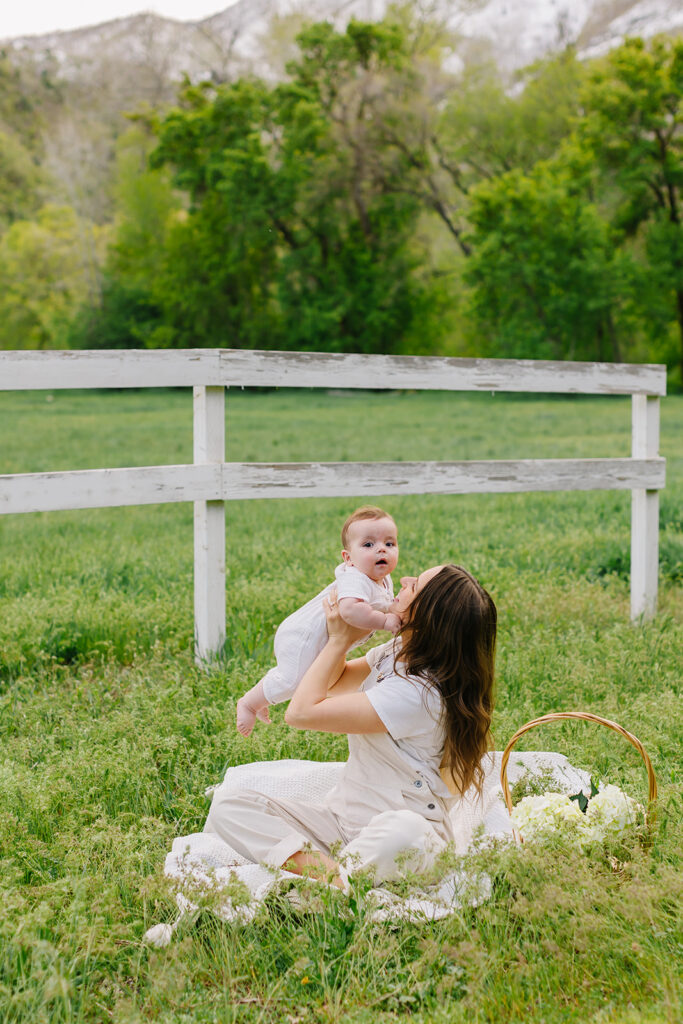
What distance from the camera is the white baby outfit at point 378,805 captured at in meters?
2.63

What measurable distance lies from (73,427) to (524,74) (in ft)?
114

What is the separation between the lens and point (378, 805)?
280 cm

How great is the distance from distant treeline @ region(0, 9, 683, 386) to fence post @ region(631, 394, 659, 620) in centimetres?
3358

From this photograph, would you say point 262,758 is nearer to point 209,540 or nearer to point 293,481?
point 209,540

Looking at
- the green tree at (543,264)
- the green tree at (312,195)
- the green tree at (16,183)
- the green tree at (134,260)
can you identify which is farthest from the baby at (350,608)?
the green tree at (16,183)

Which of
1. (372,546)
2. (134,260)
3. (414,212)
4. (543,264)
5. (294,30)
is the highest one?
(294,30)

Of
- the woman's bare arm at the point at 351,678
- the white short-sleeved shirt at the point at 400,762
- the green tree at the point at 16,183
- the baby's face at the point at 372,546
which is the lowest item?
the white short-sleeved shirt at the point at 400,762

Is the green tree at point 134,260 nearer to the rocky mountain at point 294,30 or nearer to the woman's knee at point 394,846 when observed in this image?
the rocky mountain at point 294,30

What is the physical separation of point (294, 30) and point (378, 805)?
51.4m

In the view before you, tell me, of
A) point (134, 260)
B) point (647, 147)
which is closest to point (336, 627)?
point (647, 147)

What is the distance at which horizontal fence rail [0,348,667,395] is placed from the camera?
12.6 feet

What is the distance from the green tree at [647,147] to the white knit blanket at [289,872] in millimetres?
37292

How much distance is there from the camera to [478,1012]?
2.16 m

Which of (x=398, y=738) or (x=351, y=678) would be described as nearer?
(x=398, y=738)
